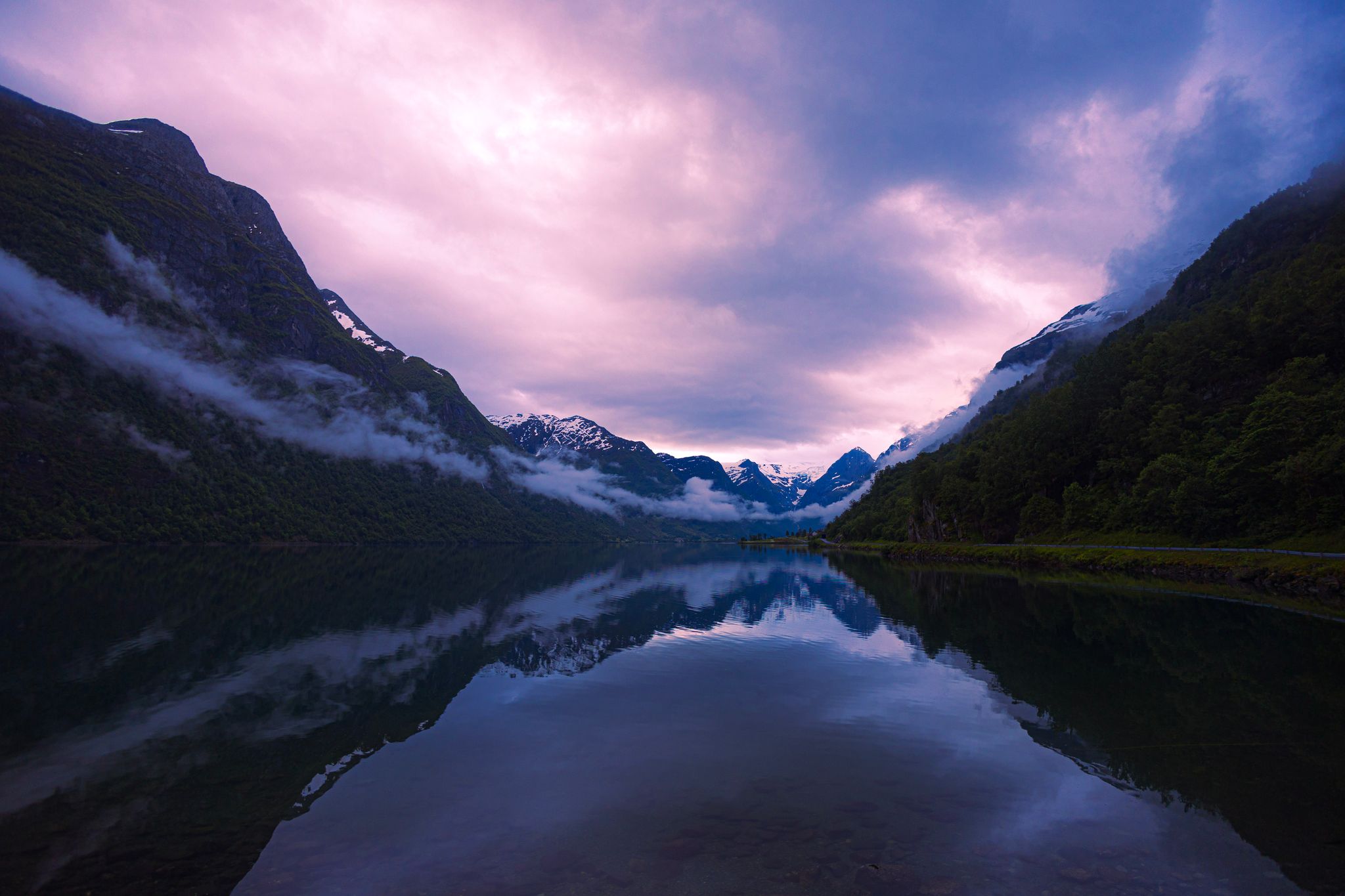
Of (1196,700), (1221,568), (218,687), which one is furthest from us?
(1221,568)

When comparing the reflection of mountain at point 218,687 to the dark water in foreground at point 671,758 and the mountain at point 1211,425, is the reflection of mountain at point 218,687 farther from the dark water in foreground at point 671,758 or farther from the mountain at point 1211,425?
the mountain at point 1211,425

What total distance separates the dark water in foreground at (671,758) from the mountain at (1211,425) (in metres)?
39.5

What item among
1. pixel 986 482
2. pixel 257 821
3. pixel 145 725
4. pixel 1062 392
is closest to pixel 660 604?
pixel 145 725

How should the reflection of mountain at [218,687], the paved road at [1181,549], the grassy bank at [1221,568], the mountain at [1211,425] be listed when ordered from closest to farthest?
the reflection of mountain at [218,687] → the grassy bank at [1221,568] → the paved road at [1181,549] → the mountain at [1211,425]

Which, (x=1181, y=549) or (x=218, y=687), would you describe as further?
(x=1181, y=549)

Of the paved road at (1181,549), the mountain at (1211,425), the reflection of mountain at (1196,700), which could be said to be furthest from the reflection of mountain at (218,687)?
the mountain at (1211,425)

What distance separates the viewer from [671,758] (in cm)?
1529

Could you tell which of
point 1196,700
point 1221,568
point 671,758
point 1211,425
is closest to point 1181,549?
point 1221,568

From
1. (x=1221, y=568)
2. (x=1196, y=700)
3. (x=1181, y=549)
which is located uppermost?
(x=1181, y=549)

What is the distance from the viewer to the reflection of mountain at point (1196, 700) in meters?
11.3

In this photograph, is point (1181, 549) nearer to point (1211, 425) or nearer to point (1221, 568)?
point (1221, 568)

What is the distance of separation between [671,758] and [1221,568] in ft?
229

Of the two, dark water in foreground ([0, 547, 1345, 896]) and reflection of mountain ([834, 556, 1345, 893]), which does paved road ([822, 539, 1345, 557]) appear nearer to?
reflection of mountain ([834, 556, 1345, 893])

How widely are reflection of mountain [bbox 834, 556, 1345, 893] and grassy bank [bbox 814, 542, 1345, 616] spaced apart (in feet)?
26.4
